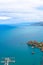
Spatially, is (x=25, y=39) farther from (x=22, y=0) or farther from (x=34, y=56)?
(x=22, y=0)

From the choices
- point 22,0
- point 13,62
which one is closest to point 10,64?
point 13,62

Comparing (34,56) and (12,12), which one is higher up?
(12,12)

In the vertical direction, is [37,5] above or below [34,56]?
above

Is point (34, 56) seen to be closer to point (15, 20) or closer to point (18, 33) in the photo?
point (18, 33)

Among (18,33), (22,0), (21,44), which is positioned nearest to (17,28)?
(18,33)

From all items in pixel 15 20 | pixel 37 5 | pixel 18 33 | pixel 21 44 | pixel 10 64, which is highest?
pixel 37 5

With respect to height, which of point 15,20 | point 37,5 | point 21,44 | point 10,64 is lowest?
point 10,64
